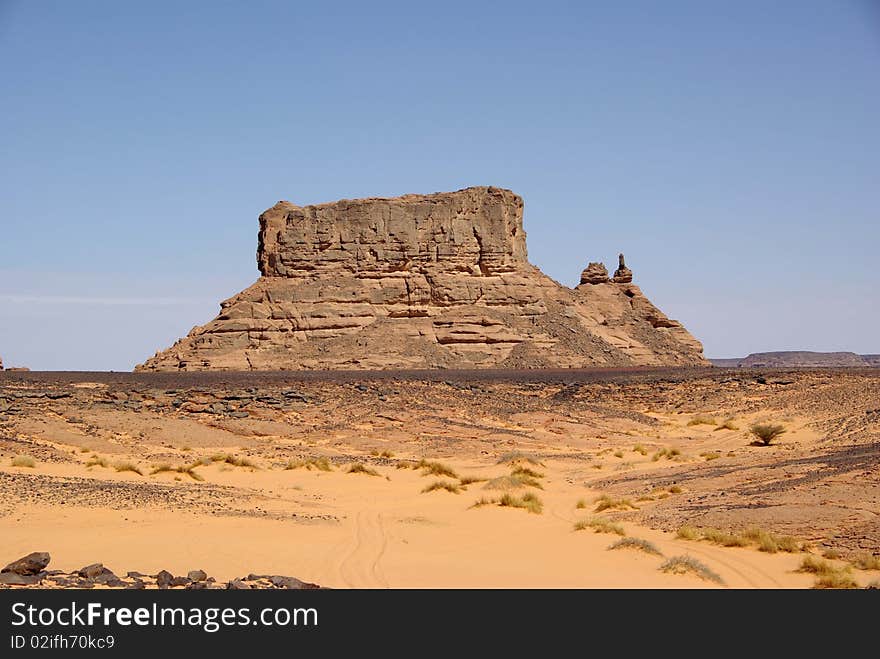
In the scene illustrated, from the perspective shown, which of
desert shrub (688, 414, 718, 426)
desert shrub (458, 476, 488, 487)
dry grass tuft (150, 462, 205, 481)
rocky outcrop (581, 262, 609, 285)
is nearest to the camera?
dry grass tuft (150, 462, 205, 481)

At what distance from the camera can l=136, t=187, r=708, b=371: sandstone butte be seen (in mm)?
77000

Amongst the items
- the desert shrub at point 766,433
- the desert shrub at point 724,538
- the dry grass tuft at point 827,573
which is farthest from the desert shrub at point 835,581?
the desert shrub at point 766,433

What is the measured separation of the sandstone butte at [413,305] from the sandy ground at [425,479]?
32475 mm

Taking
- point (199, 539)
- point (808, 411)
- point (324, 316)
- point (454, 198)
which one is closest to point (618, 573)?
point (199, 539)

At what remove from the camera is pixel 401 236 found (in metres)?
87.3

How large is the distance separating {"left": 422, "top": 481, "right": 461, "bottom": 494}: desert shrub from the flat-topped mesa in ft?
216

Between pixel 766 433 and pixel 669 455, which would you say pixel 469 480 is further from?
pixel 766 433

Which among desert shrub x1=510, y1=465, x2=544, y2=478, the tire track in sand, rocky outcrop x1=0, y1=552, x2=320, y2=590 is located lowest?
the tire track in sand

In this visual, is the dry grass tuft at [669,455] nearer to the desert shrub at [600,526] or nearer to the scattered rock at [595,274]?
the desert shrub at [600,526]

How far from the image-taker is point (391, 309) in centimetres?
8362

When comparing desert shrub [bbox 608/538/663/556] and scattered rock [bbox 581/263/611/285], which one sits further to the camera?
scattered rock [bbox 581/263/611/285]

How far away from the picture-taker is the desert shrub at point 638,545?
1289cm

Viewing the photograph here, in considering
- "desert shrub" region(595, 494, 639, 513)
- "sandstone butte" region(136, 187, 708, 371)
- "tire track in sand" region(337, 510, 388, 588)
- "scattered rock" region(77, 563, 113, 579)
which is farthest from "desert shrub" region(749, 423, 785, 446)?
"sandstone butte" region(136, 187, 708, 371)

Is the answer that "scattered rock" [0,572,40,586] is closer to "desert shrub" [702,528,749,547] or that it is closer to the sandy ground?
the sandy ground
